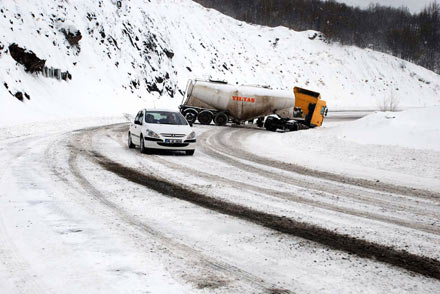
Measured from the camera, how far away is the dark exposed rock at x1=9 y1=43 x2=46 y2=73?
92.1ft

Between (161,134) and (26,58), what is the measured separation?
2062 centimetres

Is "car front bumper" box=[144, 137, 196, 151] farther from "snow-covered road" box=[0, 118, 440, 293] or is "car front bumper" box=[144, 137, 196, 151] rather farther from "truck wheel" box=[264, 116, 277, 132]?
"truck wheel" box=[264, 116, 277, 132]

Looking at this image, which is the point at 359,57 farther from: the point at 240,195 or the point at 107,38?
the point at 240,195

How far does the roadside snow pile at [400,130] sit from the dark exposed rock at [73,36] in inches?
998

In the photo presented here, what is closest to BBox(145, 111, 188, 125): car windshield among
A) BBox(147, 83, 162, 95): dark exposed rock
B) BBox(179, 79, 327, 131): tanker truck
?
BBox(179, 79, 327, 131): tanker truck

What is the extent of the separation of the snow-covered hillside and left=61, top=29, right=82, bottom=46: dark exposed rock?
0.35 m

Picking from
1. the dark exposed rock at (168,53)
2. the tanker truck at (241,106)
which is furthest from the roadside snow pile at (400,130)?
the dark exposed rock at (168,53)

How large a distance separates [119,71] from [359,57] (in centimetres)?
5936

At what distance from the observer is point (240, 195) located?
783cm

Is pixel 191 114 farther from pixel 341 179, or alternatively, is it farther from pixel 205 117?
pixel 341 179

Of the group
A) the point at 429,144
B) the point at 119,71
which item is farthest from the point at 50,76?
the point at 429,144

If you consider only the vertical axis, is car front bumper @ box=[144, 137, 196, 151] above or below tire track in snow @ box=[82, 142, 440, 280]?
above

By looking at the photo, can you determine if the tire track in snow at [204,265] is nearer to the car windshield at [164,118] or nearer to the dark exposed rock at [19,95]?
the car windshield at [164,118]

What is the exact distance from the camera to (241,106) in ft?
95.8
